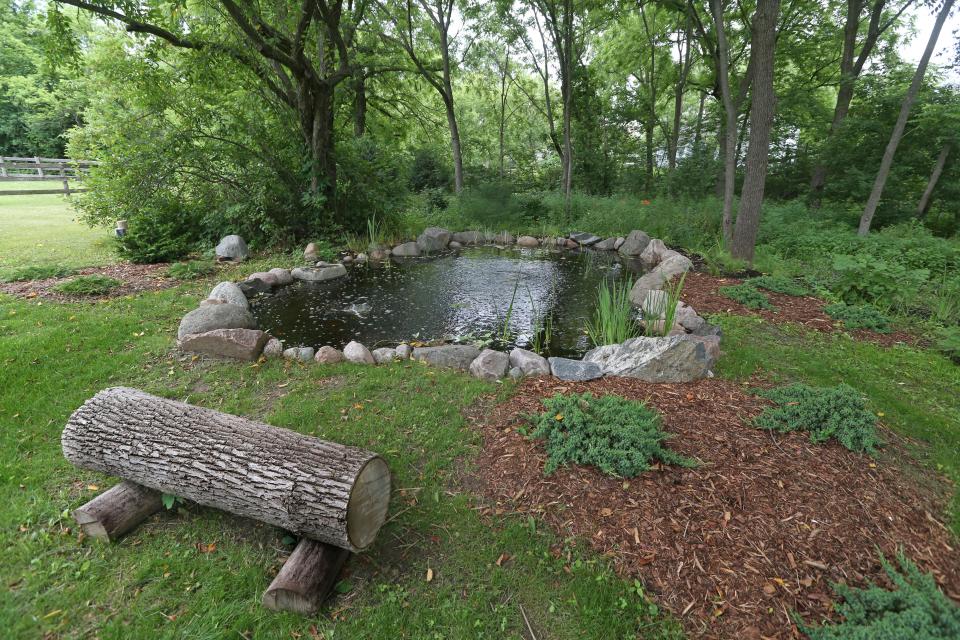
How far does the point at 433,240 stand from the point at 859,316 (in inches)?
272

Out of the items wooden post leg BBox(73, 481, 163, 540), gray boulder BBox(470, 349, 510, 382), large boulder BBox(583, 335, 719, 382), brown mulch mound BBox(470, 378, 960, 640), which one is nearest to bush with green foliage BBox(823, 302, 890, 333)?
large boulder BBox(583, 335, 719, 382)

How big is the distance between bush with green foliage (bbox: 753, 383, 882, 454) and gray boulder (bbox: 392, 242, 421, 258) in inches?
→ 270

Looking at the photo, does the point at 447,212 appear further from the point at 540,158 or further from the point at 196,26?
the point at 540,158

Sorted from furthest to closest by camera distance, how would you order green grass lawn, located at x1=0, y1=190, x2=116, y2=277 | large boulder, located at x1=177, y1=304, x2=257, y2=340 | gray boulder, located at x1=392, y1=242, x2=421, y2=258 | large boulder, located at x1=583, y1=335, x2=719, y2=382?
gray boulder, located at x1=392, y1=242, x2=421, y2=258, green grass lawn, located at x1=0, y1=190, x2=116, y2=277, large boulder, located at x1=177, y1=304, x2=257, y2=340, large boulder, located at x1=583, y1=335, x2=719, y2=382

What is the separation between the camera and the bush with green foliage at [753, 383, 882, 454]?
8.20ft

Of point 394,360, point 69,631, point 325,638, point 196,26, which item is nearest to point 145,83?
point 196,26

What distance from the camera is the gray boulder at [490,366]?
366 centimetres

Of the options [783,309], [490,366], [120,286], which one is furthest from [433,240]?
A: [783,309]

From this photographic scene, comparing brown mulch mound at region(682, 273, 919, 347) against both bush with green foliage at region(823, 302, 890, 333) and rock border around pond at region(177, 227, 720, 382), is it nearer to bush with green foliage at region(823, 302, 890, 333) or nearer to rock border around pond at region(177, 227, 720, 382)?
bush with green foliage at region(823, 302, 890, 333)

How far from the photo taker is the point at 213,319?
4.25 meters

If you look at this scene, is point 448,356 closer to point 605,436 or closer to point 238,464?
point 605,436

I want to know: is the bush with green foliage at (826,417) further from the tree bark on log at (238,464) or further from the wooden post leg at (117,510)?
the wooden post leg at (117,510)

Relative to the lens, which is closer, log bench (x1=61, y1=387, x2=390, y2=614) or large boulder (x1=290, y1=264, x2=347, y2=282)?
log bench (x1=61, y1=387, x2=390, y2=614)

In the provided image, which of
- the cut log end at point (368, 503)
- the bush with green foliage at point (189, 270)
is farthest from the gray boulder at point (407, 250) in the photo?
the cut log end at point (368, 503)
